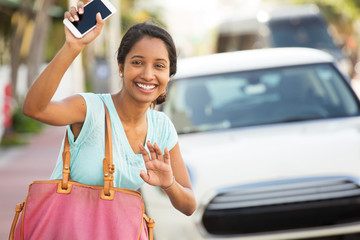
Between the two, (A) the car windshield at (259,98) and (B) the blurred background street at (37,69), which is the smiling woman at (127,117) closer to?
(B) the blurred background street at (37,69)

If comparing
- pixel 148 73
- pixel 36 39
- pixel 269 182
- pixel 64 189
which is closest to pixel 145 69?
Answer: pixel 148 73

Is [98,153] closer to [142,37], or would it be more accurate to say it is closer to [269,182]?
[142,37]

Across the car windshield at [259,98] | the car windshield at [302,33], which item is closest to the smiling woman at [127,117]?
the car windshield at [259,98]

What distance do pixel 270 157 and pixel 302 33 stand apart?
43.8 feet

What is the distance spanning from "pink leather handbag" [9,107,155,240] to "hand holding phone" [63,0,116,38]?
42cm

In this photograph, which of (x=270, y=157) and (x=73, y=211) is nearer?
Result: (x=73, y=211)

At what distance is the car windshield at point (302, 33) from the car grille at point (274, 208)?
12872 mm

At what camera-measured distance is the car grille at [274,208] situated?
173 inches

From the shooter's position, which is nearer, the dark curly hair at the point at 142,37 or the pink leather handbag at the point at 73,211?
the pink leather handbag at the point at 73,211

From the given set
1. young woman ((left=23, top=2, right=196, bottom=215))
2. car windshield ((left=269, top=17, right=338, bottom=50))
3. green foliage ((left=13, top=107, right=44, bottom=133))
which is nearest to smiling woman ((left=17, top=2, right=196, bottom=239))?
young woman ((left=23, top=2, right=196, bottom=215))

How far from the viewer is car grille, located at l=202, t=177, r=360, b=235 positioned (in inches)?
173

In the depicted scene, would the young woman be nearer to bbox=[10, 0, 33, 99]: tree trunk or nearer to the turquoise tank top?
the turquoise tank top

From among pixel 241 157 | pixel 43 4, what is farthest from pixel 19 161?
pixel 241 157

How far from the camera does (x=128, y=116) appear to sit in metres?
2.59
